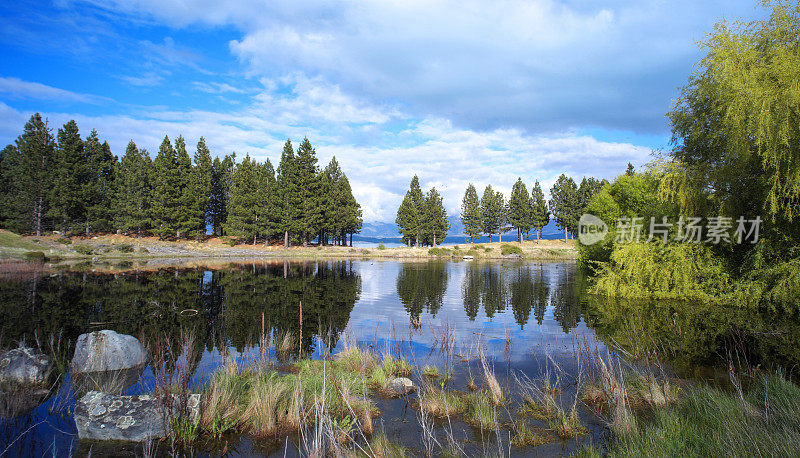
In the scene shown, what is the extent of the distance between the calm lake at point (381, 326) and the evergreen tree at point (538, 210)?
76139mm

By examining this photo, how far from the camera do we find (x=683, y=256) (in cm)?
2302

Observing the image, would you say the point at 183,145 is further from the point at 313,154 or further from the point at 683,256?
the point at 683,256

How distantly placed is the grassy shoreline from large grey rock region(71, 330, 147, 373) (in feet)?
145

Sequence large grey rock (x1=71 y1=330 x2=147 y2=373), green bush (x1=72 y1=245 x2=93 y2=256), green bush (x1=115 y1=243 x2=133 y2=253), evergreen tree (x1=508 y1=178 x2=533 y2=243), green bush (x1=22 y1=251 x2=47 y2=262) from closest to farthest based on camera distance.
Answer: large grey rock (x1=71 y1=330 x2=147 y2=373) → green bush (x1=22 y1=251 x2=47 y2=262) → green bush (x1=72 y1=245 x2=93 y2=256) → green bush (x1=115 y1=243 x2=133 y2=253) → evergreen tree (x1=508 y1=178 x2=533 y2=243)

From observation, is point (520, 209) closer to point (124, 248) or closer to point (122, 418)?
point (124, 248)

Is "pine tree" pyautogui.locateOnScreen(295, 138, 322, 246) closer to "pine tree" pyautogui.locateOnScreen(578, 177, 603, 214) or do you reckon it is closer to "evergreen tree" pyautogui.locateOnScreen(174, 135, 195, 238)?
"evergreen tree" pyautogui.locateOnScreen(174, 135, 195, 238)

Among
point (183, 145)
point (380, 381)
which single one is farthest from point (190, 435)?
point (183, 145)

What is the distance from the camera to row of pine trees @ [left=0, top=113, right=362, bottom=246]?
Answer: 6088 centimetres

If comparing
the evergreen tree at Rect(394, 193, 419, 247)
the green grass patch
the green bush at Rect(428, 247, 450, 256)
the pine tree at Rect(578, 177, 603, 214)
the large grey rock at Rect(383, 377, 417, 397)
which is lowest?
the green bush at Rect(428, 247, 450, 256)


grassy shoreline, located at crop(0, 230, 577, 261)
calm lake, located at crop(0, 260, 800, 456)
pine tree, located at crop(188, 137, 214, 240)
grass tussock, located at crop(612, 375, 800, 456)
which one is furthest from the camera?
pine tree, located at crop(188, 137, 214, 240)

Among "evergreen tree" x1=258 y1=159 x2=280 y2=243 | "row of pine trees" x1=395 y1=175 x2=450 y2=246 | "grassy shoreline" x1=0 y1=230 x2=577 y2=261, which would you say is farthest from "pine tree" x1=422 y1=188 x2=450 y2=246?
"evergreen tree" x1=258 y1=159 x2=280 y2=243

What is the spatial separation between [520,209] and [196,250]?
7746 cm

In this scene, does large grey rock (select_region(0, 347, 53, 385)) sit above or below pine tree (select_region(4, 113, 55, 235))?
below

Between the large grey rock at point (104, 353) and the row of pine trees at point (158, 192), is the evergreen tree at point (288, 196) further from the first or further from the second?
the large grey rock at point (104, 353)
